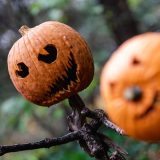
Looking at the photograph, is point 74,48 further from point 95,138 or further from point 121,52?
point 121,52

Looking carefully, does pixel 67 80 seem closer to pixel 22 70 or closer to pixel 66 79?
pixel 66 79

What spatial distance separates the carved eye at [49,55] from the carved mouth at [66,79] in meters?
0.07

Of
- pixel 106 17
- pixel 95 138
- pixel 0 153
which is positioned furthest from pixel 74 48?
pixel 106 17

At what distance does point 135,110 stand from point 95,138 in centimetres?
52

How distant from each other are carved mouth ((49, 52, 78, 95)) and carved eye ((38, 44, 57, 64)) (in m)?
0.07

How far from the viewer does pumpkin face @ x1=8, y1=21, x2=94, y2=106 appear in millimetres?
1545

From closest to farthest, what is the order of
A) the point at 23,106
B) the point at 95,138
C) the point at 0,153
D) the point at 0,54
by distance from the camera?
the point at 0,153, the point at 95,138, the point at 23,106, the point at 0,54

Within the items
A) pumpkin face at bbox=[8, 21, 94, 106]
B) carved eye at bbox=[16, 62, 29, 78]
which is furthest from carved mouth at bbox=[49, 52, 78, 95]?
carved eye at bbox=[16, 62, 29, 78]

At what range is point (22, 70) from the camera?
1583mm

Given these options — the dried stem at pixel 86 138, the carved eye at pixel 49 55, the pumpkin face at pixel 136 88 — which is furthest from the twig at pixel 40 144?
the pumpkin face at pixel 136 88

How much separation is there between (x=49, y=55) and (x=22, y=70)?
0.35 feet

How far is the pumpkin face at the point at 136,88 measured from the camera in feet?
3.53

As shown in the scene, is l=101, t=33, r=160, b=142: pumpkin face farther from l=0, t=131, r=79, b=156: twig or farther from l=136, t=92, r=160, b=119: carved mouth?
l=0, t=131, r=79, b=156: twig

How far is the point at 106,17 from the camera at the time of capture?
4.25 metres
